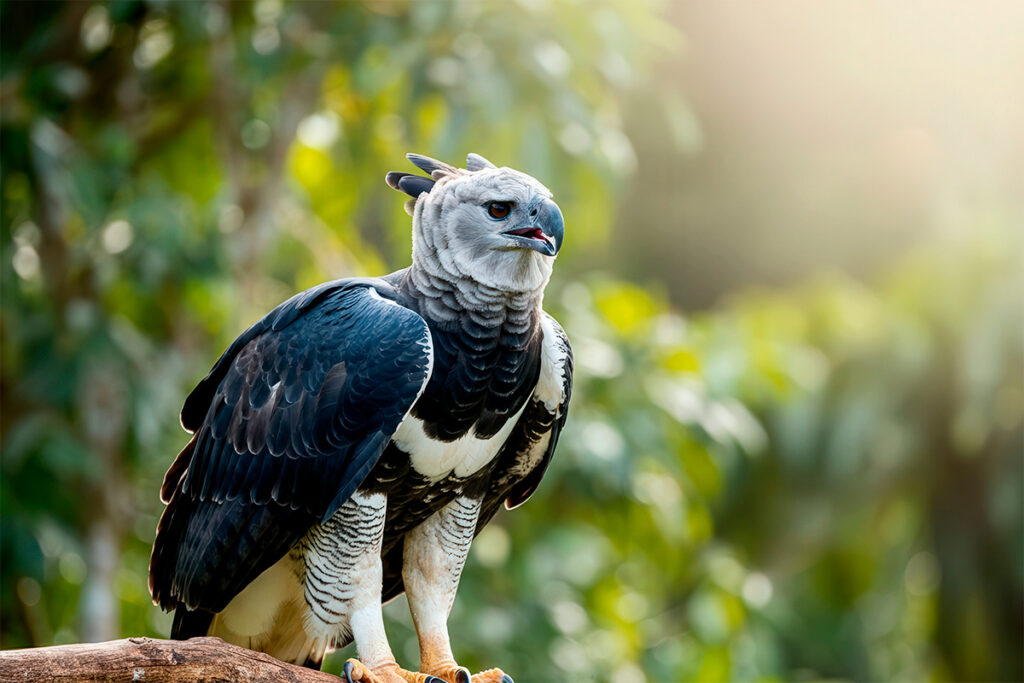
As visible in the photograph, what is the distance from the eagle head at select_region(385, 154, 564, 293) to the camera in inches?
104

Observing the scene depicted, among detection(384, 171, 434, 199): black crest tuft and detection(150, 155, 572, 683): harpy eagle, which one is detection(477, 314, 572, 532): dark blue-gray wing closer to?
detection(150, 155, 572, 683): harpy eagle

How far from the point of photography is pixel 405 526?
3000 millimetres

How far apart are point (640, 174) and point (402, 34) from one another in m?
7.87

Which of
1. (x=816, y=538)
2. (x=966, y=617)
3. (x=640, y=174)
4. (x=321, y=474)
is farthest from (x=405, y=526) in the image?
(x=640, y=174)

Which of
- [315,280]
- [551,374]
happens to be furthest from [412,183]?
[315,280]

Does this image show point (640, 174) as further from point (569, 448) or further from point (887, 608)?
point (569, 448)

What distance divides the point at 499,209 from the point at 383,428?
0.61m

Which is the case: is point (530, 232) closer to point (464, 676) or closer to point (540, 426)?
point (540, 426)

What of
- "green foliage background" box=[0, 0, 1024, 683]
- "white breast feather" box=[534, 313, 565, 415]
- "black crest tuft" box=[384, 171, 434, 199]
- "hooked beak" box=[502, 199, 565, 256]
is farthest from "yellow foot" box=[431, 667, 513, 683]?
"green foliage background" box=[0, 0, 1024, 683]

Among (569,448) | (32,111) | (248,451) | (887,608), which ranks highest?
(32,111)

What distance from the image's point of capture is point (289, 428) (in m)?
2.78

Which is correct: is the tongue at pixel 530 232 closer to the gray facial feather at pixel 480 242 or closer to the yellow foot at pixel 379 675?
the gray facial feather at pixel 480 242

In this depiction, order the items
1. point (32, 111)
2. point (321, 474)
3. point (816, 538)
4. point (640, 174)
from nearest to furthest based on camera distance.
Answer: point (321, 474) → point (32, 111) → point (816, 538) → point (640, 174)

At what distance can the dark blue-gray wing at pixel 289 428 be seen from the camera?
2635mm
